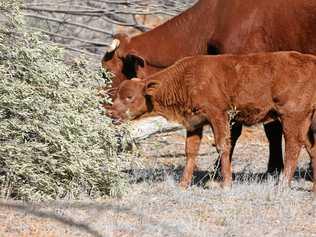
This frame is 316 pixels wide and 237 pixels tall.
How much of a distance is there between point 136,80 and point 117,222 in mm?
2852

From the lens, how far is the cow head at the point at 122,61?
1188 cm

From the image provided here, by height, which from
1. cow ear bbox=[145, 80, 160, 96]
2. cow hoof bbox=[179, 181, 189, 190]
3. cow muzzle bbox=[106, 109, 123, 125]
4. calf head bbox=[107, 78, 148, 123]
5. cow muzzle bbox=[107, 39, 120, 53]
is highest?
cow muzzle bbox=[107, 39, 120, 53]

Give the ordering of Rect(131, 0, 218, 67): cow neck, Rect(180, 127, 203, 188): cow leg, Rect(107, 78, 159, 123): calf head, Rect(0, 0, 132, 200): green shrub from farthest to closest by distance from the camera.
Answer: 1. Rect(131, 0, 218, 67): cow neck
2. Rect(107, 78, 159, 123): calf head
3. Rect(180, 127, 203, 188): cow leg
4. Rect(0, 0, 132, 200): green shrub

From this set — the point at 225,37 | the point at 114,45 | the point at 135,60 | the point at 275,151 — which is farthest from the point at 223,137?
the point at 114,45

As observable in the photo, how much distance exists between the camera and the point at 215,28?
11.6 m

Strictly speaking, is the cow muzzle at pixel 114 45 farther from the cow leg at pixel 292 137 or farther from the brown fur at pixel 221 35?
the cow leg at pixel 292 137

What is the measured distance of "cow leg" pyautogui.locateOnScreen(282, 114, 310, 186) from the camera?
A: 991cm

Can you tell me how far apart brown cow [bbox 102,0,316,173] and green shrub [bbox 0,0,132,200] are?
131 centimetres

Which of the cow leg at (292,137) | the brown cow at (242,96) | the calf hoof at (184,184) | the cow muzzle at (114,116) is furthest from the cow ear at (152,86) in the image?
the cow leg at (292,137)

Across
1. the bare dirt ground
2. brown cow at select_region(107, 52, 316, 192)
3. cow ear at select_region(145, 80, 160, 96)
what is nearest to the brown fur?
brown cow at select_region(107, 52, 316, 192)

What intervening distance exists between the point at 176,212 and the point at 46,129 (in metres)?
1.67

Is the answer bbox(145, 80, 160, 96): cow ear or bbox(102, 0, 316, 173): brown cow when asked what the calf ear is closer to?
bbox(102, 0, 316, 173): brown cow

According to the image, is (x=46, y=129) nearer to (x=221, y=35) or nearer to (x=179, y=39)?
(x=221, y=35)

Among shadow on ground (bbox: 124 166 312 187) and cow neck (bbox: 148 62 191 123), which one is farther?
shadow on ground (bbox: 124 166 312 187)
